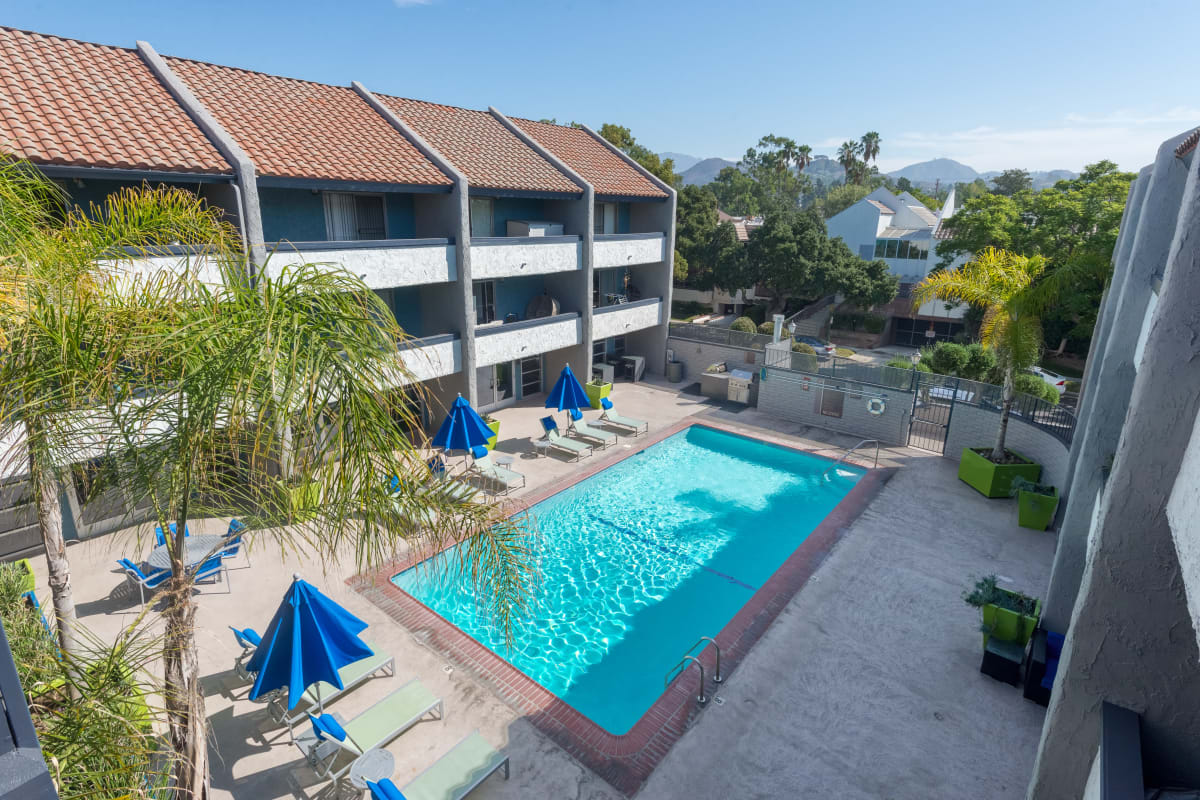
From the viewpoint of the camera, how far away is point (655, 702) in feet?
33.8

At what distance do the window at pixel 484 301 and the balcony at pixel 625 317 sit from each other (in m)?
4.15

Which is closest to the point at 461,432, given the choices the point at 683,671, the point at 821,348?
the point at 683,671

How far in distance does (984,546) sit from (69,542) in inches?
851

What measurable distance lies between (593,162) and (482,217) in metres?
7.05

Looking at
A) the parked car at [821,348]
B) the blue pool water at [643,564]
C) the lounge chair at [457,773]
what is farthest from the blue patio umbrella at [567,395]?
→ the parked car at [821,348]

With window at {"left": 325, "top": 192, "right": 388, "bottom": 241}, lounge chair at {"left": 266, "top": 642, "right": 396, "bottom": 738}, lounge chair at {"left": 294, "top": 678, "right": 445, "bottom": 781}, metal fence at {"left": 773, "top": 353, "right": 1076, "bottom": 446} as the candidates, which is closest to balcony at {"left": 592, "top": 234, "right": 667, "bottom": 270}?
metal fence at {"left": 773, "top": 353, "right": 1076, "bottom": 446}

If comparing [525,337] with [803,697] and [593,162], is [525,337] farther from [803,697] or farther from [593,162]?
[803,697]

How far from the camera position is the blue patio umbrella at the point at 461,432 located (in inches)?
649

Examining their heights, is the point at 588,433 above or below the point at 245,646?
above

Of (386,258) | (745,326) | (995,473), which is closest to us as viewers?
(995,473)

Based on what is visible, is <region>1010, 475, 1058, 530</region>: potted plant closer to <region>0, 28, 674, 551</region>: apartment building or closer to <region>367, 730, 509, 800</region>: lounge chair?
<region>367, 730, 509, 800</region>: lounge chair

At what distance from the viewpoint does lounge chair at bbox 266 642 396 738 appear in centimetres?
942

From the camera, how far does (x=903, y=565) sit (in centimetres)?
1404

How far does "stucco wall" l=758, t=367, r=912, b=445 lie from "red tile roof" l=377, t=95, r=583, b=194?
10.9 metres
